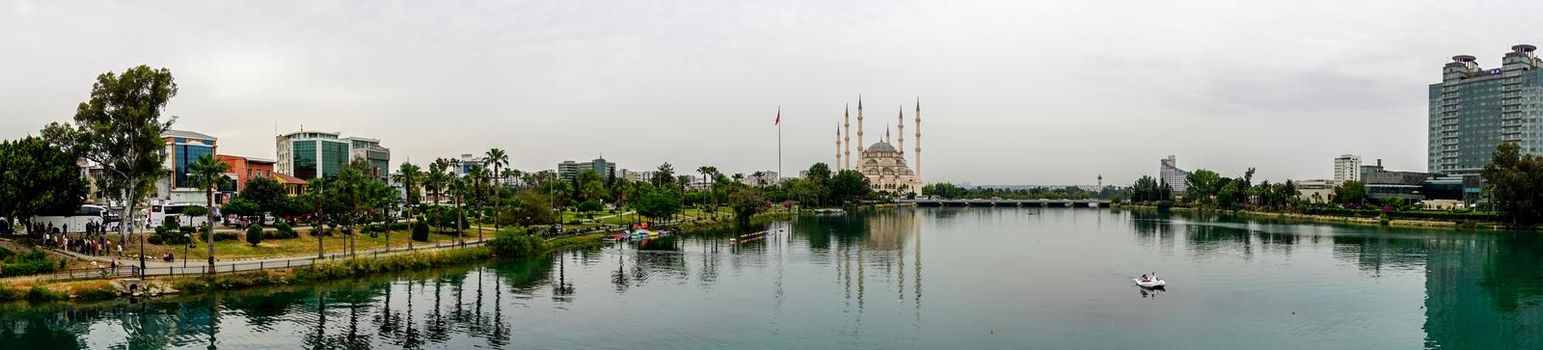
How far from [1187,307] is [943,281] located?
14.4m

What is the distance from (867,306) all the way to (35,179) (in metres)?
44.9

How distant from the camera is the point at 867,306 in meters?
45.8

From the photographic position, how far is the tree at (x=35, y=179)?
162 feet

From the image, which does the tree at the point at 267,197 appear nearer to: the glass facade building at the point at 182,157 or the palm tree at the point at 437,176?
the palm tree at the point at 437,176

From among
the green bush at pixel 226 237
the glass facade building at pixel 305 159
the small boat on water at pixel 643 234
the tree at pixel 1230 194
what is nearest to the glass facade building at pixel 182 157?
the green bush at pixel 226 237

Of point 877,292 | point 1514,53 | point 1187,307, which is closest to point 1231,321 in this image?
point 1187,307

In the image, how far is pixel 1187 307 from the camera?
1807 inches

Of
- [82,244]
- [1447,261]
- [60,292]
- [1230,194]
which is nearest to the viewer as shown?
[60,292]

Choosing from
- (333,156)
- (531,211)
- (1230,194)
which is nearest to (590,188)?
(531,211)

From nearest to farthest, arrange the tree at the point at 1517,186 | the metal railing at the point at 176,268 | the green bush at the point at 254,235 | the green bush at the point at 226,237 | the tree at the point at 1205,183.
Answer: the metal railing at the point at 176,268 → the green bush at the point at 254,235 → the green bush at the point at 226,237 → the tree at the point at 1517,186 → the tree at the point at 1205,183

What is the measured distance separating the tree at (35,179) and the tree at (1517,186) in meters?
123

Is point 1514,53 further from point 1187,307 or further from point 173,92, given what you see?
point 173,92

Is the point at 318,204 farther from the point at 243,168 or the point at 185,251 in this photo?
the point at 243,168

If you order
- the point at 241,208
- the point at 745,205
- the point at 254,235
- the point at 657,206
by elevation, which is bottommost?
the point at 254,235
